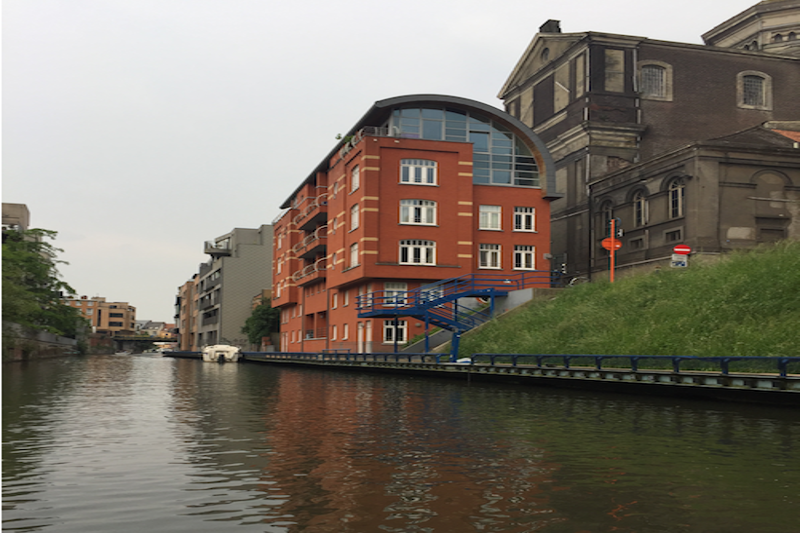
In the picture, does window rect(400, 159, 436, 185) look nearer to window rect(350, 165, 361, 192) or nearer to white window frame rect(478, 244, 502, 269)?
window rect(350, 165, 361, 192)

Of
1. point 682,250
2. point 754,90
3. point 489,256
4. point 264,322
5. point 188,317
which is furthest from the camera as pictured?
point 188,317

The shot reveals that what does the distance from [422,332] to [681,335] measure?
23567 millimetres

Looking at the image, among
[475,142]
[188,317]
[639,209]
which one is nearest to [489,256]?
[475,142]

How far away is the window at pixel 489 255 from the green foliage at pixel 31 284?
3143 centimetres

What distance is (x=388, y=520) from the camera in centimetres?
743

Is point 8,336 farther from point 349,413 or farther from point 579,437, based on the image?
point 579,437

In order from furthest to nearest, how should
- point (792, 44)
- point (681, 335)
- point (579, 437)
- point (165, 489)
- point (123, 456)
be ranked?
point (792, 44), point (681, 335), point (579, 437), point (123, 456), point (165, 489)

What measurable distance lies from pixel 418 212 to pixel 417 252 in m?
2.61

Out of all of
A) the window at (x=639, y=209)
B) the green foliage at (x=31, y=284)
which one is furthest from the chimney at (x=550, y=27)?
the green foliage at (x=31, y=284)

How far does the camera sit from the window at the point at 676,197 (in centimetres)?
4759

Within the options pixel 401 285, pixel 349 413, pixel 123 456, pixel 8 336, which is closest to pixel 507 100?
pixel 401 285

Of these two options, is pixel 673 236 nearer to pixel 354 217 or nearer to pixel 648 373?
pixel 354 217

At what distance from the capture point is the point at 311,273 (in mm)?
64438

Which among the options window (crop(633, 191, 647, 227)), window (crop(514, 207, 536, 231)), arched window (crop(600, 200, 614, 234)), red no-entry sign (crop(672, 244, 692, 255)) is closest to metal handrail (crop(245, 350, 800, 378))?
window (crop(514, 207, 536, 231))
